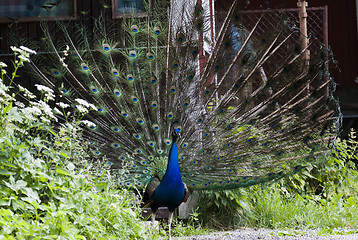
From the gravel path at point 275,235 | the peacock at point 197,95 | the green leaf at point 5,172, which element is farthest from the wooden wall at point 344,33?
the green leaf at point 5,172

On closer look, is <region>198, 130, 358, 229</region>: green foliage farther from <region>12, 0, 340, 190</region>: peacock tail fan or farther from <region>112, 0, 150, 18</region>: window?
<region>112, 0, 150, 18</region>: window

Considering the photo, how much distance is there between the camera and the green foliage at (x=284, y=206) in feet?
20.6

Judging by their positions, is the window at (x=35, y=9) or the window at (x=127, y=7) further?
the window at (x=35, y=9)

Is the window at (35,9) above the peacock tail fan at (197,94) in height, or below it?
above

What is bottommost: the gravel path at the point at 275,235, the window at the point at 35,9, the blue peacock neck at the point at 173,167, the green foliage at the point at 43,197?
the gravel path at the point at 275,235

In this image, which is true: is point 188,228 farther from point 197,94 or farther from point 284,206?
point 197,94

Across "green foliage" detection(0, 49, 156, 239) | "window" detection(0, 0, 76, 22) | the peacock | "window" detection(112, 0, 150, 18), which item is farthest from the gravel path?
"window" detection(0, 0, 76, 22)

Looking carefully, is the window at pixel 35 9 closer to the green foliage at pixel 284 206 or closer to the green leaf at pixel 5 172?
the green foliage at pixel 284 206

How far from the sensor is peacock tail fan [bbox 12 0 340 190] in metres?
5.95

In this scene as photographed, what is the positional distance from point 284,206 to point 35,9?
12.5ft

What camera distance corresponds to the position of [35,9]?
738 cm

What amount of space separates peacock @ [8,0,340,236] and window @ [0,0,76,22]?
1.14 m

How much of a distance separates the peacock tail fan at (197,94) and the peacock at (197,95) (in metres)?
0.01

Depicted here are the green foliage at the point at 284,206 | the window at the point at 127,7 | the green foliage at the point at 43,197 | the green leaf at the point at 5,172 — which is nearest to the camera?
the green foliage at the point at 43,197
